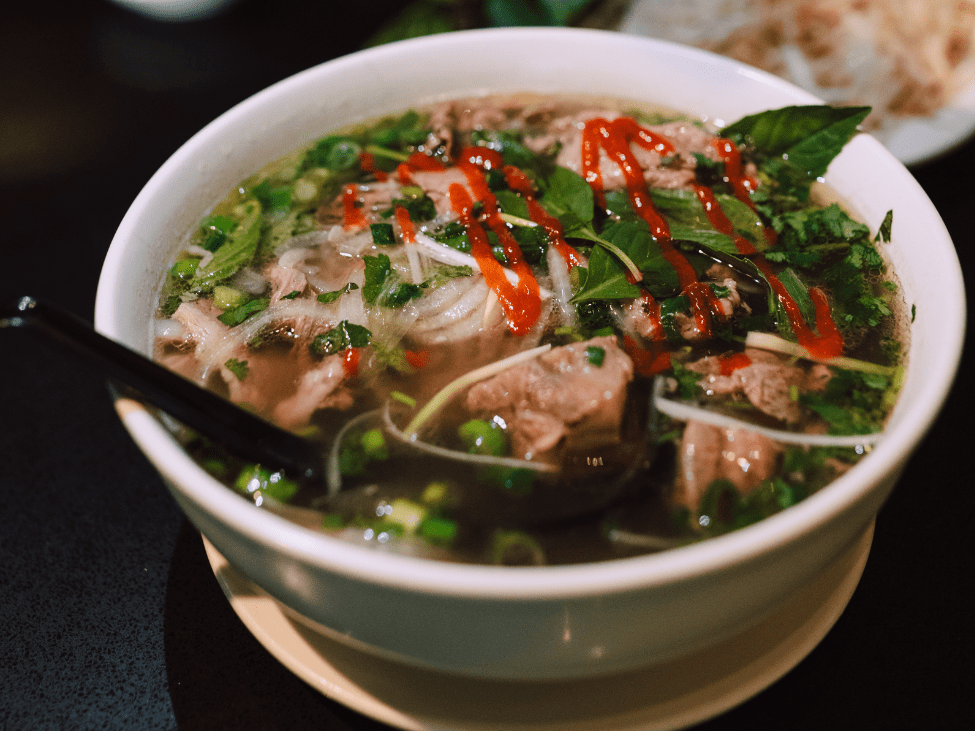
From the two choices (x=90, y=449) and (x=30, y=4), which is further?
(x=30, y=4)

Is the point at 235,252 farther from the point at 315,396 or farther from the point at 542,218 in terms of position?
the point at 542,218

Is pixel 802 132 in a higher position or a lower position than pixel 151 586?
higher

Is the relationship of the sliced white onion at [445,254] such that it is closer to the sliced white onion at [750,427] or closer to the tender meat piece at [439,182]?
the tender meat piece at [439,182]

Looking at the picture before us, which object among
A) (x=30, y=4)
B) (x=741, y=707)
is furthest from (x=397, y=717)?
(x=30, y=4)

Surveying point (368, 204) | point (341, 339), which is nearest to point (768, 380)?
point (341, 339)

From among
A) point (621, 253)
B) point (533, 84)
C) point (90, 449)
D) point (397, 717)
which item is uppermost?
point (533, 84)

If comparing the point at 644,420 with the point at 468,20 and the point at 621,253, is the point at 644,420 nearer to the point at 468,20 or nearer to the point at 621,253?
the point at 621,253

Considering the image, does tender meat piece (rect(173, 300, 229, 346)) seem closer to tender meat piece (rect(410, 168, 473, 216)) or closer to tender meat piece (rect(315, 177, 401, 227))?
tender meat piece (rect(315, 177, 401, 227))
